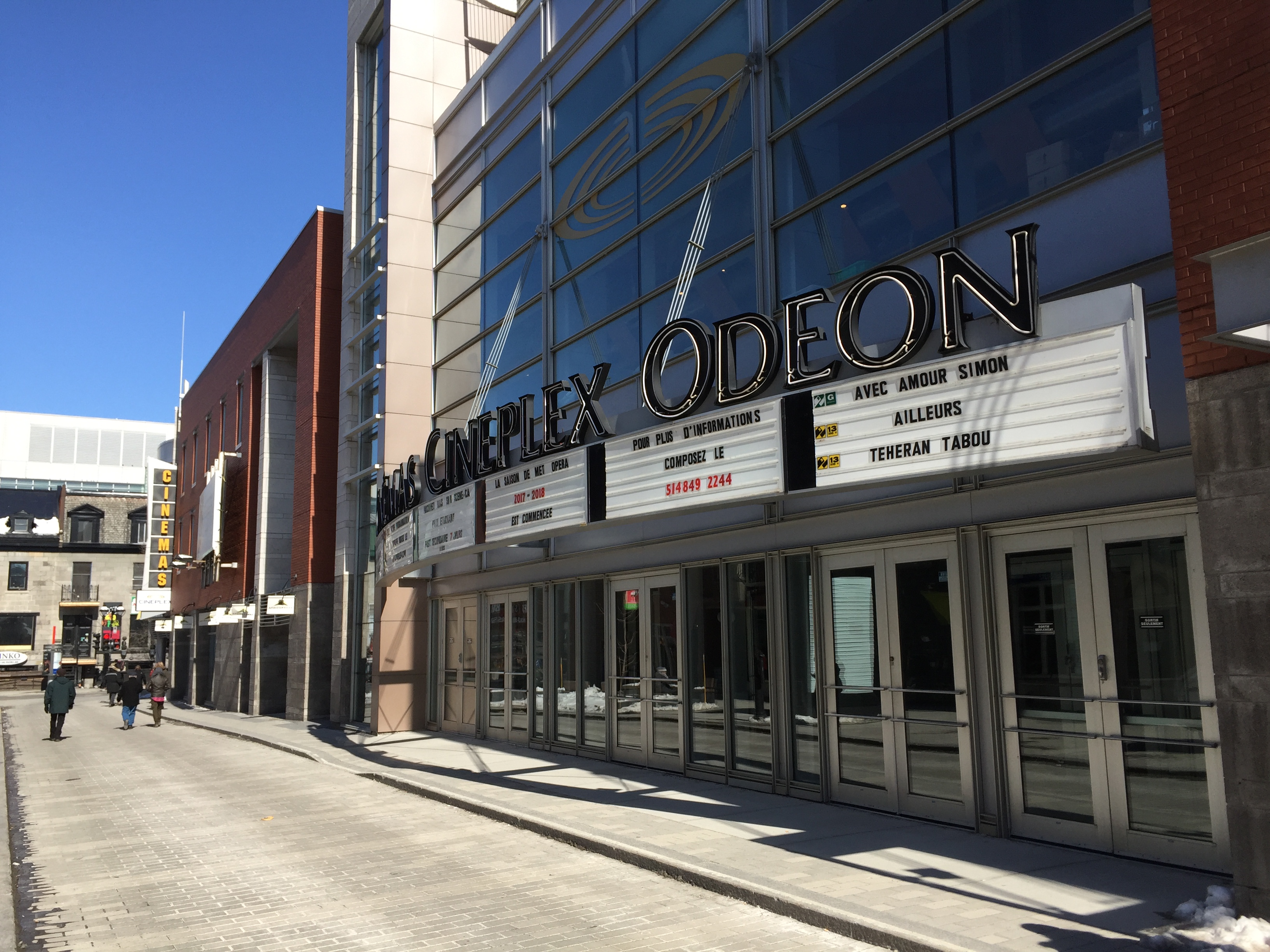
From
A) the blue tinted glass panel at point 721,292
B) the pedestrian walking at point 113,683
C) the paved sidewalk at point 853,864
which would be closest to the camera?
the paved sidewalk at point 853,864

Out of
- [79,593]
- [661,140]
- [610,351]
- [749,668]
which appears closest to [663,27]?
[661,140]

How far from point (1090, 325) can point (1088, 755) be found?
13.3 ft

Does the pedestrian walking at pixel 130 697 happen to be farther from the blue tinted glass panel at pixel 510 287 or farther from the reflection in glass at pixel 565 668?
the reflection in glass at pixel 565 668

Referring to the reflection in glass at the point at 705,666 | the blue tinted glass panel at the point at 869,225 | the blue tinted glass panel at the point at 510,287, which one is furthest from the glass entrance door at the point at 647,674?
the blue tinted glass panel at the point at 510,287

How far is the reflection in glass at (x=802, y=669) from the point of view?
12.9 meters

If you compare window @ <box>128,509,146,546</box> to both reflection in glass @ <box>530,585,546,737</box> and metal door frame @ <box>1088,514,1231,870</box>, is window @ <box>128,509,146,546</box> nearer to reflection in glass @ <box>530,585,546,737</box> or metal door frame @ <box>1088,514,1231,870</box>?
reflection in glass @ <box>530,585,546,737</box>

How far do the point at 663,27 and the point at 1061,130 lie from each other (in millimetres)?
8874

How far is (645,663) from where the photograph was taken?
16.7 m

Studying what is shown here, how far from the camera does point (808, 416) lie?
10.5 m

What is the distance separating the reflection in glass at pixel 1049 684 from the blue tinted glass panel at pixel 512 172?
14801 mm

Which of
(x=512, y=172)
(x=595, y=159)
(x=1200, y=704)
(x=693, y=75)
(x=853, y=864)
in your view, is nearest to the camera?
(x=1200, y=704)

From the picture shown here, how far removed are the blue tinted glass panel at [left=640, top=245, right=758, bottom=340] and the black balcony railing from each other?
240ft

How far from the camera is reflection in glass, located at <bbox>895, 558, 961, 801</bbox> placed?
11.0m

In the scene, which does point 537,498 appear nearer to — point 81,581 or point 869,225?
point 869,225
